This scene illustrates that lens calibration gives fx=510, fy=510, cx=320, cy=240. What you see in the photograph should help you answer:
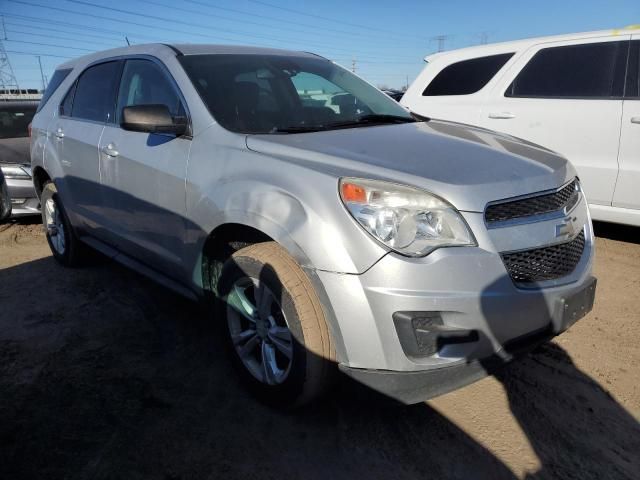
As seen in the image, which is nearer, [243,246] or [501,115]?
[243,246]

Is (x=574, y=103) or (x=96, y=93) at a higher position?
(x=96, y=93)

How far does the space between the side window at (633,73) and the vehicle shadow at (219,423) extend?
2.73m

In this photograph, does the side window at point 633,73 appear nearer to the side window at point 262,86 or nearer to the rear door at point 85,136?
the side window at point 262,86

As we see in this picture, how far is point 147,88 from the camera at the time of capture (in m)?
3.27

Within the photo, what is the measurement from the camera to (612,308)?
3.48 metres

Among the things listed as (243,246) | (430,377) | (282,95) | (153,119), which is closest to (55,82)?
(153,119)

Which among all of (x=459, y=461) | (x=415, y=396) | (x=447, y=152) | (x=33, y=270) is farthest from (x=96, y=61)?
(x=459, y=461)

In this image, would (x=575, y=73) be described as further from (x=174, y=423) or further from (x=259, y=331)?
(x=174, y=423)

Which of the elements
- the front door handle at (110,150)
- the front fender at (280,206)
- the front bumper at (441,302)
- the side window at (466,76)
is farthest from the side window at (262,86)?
the side window at (466,76)

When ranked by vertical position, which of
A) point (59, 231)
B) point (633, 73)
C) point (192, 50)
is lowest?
point (59, 231)

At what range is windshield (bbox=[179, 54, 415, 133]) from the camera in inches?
110

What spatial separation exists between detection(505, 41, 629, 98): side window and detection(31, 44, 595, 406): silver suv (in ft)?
7.37

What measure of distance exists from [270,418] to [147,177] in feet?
5.04

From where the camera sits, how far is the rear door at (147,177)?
280cm
